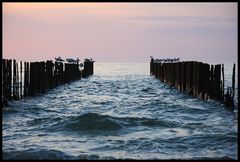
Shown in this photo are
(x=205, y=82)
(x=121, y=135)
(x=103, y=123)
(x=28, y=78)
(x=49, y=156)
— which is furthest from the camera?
(x=28, y=78)

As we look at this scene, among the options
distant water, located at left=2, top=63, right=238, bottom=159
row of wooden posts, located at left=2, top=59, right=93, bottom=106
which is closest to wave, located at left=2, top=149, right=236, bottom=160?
distant water, located at left=2, top=63, right=238, bottom=159

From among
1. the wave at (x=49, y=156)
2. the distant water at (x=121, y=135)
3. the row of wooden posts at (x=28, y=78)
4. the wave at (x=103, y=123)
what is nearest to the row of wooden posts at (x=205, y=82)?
the distant water at (x=121, y=135)

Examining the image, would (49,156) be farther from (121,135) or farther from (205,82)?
(205,82)

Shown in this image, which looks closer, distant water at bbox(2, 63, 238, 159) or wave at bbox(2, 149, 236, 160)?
wave at bbox(2, 149, 236, 160)

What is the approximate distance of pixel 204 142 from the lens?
24.5 ft

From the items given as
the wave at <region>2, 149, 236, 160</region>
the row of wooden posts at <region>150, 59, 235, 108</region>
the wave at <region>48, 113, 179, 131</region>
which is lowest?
the wave at <region>48, 113, 179, 131</region>

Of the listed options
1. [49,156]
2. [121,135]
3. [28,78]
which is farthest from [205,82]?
[49,156]

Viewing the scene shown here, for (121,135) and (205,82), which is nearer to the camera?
(121,135)

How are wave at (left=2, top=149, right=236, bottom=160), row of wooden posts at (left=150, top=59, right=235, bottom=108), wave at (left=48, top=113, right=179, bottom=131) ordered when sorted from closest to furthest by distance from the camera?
wave at (left=2, top=149, right=236, bottom=160) → wave at (left=48, top=113, right=179, bottom=131) → row of wooden posts at (left=150, top=59, right=235, bottom=108)

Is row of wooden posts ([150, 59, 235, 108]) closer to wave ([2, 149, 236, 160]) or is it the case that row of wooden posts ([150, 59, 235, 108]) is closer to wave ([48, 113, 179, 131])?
wave ([48, 113, 179, 131])

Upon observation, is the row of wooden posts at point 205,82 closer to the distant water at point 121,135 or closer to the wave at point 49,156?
the distant water at point 121,135

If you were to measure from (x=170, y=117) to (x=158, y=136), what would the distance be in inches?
133

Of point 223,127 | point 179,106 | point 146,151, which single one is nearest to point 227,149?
point 146,151

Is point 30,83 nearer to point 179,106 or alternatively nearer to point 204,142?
point 179,106
